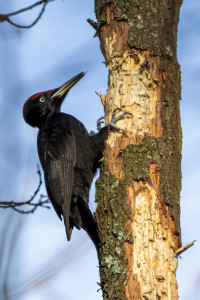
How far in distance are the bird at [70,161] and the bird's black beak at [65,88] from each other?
0.03 meters

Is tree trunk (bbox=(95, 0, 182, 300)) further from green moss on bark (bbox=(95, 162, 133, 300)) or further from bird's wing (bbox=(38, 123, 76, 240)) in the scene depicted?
bird's wing (bbox=(38, 123, 76, 240))

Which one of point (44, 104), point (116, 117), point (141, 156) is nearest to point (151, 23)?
point (116, 117)

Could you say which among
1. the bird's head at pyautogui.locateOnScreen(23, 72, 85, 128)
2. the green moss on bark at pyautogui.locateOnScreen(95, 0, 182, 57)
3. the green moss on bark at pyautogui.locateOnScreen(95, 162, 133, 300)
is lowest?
the green moss on bark at pyautogui.locateOnScreen(95, 162, 133, 300)

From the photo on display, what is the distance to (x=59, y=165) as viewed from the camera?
157 inches

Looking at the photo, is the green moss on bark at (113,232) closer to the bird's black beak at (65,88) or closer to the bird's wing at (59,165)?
the bird's wing at (59,165)

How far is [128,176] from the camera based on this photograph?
10.1ft

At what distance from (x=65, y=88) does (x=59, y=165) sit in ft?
3.52

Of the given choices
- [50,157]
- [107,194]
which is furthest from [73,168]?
[107,194]

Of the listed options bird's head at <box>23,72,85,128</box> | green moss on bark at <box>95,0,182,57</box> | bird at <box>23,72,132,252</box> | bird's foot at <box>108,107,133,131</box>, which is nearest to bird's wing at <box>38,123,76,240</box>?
bird at <box>23,72,132,252</box>

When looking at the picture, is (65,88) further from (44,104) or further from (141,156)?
(141,156)

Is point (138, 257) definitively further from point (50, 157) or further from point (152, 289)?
point (50, 157)

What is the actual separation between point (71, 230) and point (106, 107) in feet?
3.54

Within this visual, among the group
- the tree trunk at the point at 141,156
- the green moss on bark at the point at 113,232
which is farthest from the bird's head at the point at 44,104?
the green moss on bark at the point at 113,232

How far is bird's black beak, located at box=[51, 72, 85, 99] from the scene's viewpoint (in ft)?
15.0
